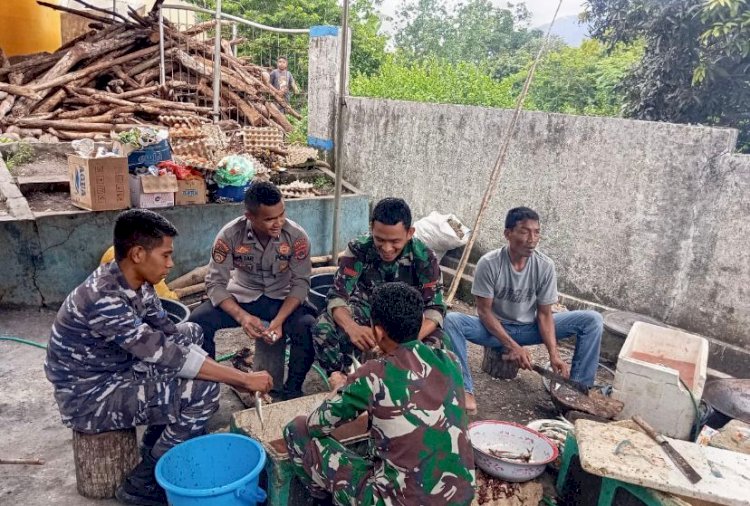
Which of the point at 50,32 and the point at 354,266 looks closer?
the point at 354,266

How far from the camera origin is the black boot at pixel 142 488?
9.77 ft

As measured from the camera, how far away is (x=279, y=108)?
11320 millimetres

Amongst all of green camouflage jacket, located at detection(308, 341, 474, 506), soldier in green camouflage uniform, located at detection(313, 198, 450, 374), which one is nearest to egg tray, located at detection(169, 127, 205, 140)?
soldier in green camouflage uniform, located at detection(313, 198, 450, 374)

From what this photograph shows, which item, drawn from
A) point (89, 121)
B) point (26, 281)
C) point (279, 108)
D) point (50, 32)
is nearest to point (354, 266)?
point (26, 281)

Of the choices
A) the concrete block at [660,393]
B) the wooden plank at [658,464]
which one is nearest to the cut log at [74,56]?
the concrete block at [660,393]

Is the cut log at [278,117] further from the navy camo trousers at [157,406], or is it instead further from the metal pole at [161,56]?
the navy camo trousers at [157,406]

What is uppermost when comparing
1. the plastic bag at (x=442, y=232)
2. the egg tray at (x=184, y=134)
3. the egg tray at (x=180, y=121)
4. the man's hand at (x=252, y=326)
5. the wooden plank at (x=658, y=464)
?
the egg tray at (x=180, y=121)

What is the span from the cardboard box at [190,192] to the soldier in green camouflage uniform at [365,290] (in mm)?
2777

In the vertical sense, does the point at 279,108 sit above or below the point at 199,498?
above

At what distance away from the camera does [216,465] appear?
2.89 meters

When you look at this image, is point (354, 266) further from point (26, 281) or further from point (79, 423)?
point (26, 281)

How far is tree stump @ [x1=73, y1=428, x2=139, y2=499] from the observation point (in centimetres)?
296

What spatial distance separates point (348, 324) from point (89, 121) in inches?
265

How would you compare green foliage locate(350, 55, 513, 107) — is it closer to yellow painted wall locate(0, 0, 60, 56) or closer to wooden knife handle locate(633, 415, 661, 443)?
wooden knife handle locate(633, 415, 661, 443)
